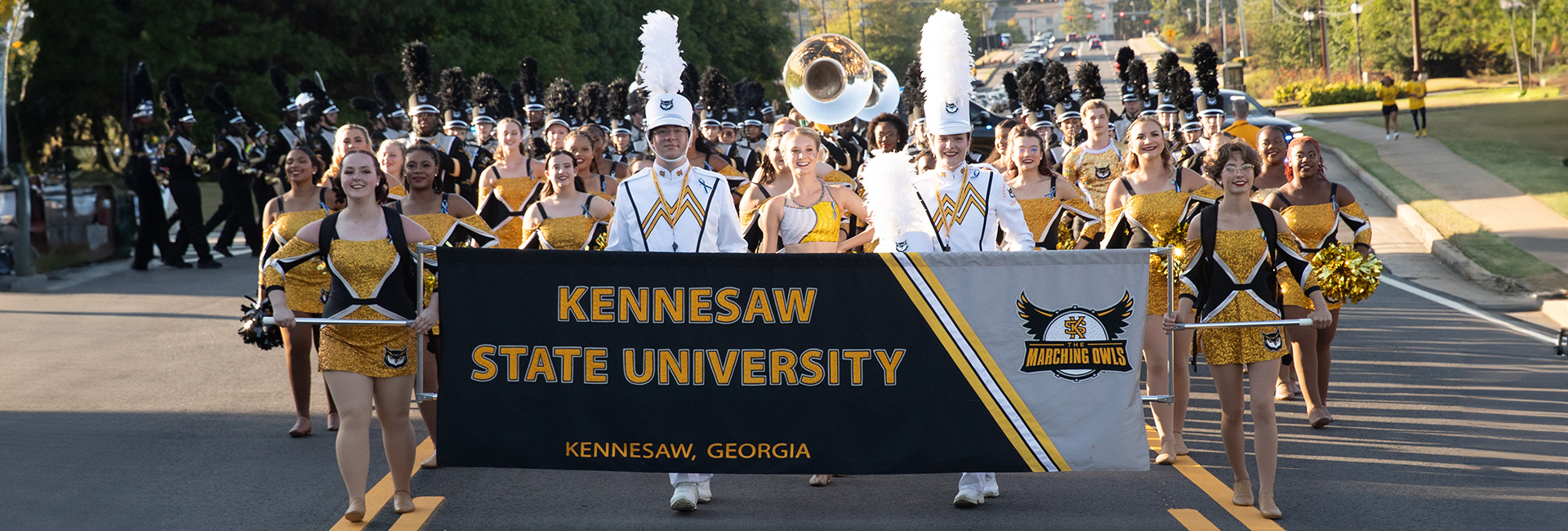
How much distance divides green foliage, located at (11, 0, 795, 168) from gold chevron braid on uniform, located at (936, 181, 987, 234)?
2231 centimetres

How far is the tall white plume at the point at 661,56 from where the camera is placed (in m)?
6.61

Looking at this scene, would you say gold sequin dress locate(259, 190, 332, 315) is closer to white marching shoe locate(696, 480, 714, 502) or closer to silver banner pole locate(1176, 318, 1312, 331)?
white marching shoe locate(696, 480, 714, 502)

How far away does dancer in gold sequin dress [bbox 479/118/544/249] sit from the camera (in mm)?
8898

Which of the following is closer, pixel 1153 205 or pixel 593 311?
pixel 593 311

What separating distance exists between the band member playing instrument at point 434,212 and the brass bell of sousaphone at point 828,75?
465cm

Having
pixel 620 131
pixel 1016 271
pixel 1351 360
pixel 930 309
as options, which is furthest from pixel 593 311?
pixel 620 131

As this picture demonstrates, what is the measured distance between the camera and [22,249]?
16188 mm

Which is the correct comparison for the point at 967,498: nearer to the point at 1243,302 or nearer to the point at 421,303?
the point at 1243,302

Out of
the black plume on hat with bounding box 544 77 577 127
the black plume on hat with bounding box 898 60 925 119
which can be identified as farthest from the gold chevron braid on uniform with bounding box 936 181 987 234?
the black plume on hat with bounding box 544 77 577 127

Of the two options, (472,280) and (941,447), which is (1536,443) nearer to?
(941,447)

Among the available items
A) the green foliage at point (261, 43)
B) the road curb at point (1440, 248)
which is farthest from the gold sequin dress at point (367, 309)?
the green foliage at point (261, 43)

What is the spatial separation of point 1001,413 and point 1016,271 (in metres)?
0.57

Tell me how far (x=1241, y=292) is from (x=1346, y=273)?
157cm

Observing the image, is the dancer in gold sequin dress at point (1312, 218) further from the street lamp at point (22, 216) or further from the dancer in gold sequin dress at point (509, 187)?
the street lamp at point (22, 216)
